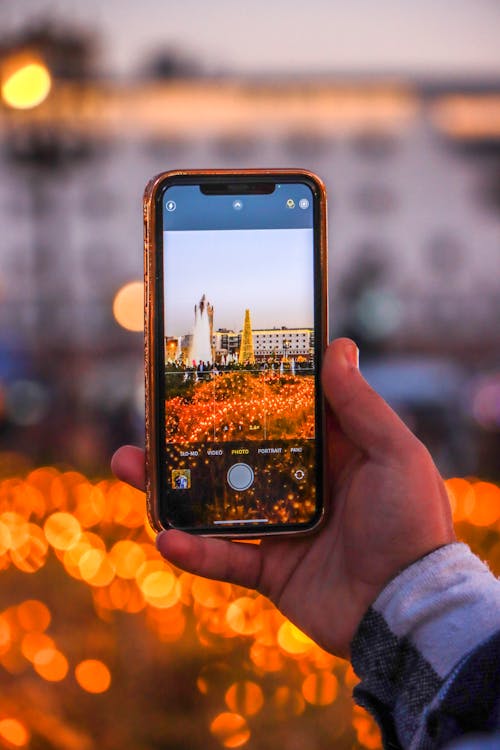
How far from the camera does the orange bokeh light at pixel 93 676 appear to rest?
1.28 meters

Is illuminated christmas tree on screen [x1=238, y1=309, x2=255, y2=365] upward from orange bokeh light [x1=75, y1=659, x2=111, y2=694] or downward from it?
upward

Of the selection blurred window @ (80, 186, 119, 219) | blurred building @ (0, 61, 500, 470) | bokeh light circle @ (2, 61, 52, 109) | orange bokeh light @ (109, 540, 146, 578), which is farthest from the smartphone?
blurred window @ (80, 186, 119, 219)

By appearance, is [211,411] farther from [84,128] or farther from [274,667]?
[84,128]

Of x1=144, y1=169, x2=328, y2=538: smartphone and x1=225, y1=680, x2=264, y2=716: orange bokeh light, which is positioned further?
x1=225, y1=680, x2=264, y2=716: orange bokeh light

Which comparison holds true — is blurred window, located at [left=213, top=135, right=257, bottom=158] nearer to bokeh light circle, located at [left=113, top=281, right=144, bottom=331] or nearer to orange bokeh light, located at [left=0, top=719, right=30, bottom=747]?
bokeh light circle, located at [left=113, top=281, right=144, bottom=331]

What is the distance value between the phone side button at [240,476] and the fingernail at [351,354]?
111 mm

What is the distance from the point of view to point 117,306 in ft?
7.14

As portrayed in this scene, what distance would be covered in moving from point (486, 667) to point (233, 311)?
307mm

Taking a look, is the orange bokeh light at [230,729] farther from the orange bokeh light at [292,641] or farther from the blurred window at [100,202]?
the blurred window at [100,202]

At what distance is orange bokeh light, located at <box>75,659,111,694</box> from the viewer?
128cm

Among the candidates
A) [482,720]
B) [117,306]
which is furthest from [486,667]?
[117,306]

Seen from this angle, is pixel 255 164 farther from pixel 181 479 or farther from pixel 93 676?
pixel 181 479

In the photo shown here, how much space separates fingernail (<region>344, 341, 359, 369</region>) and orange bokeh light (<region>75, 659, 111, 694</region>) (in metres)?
0.95

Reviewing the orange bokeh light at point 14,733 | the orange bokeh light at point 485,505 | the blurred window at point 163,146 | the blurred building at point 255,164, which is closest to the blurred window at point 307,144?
the blurred building at point 255,164
